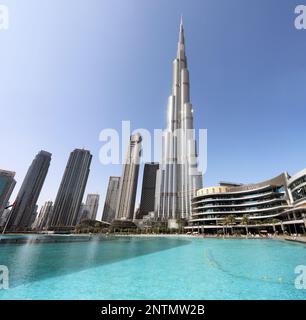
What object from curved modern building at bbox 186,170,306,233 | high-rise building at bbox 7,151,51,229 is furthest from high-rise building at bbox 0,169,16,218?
curved modern building at bbox 186,170,306,233

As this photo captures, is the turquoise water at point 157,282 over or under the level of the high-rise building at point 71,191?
under

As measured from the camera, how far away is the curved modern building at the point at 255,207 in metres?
55.6

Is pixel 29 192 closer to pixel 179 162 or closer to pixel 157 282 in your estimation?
pixel 179 162

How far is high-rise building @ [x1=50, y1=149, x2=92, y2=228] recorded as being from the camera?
167250 mm

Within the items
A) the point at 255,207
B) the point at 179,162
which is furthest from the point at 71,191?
the point at 255,207

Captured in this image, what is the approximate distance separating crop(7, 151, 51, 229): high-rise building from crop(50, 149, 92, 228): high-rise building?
1914 centimetres

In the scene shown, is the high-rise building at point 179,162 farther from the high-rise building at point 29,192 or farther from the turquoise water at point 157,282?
the turquoise water at point 157,282

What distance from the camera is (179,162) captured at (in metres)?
174

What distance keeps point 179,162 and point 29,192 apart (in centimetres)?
14413

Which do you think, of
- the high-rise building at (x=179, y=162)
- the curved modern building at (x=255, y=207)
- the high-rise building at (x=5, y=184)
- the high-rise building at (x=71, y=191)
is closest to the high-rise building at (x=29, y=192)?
the high-rise building at (x=71, y=191)

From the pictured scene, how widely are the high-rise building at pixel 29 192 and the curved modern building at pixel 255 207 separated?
471 feet
